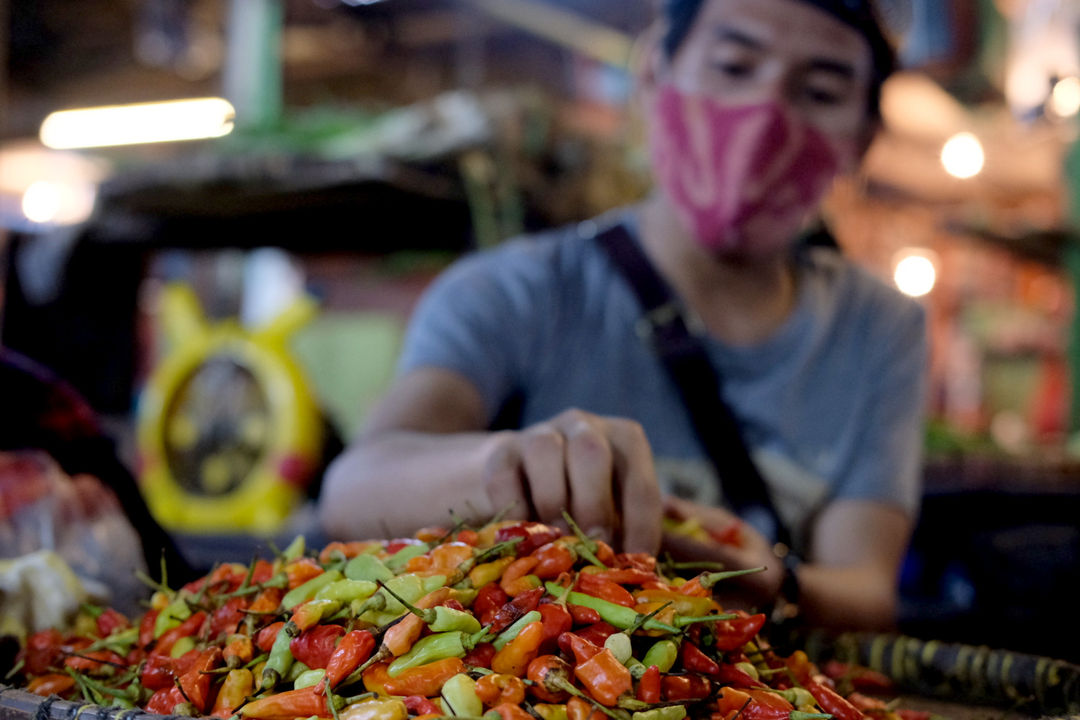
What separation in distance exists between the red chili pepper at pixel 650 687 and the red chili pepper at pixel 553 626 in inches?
3.7

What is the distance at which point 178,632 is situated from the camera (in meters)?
1.00

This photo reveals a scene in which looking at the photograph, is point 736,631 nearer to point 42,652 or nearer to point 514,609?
point 514,609

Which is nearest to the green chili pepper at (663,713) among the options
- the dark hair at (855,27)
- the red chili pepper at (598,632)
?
the red chili pepper at (598,632)

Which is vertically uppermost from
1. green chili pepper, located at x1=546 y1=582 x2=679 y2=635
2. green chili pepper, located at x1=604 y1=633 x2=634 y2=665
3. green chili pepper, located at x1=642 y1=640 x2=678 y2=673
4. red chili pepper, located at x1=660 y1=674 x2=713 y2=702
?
green chili pepper, located at x1=546 y1=582 x2=679 y2=635

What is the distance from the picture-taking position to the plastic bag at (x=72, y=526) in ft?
4.33

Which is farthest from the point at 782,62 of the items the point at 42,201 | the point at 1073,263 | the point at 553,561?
A: the point at 42,201

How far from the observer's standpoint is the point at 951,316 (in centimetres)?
920

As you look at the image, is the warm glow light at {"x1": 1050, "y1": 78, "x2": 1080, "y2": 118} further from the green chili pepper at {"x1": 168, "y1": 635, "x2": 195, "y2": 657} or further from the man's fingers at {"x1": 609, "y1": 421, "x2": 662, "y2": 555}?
the green chili pepper at {"x1": 168, "y1": 635, "x2": 195, "y2": 657}

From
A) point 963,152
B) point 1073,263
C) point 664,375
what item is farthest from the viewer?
point 963,152

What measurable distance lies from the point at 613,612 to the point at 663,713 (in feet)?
0.45

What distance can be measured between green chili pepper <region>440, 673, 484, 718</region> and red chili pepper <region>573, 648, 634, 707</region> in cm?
9

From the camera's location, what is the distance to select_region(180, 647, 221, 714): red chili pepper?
846 millimetres

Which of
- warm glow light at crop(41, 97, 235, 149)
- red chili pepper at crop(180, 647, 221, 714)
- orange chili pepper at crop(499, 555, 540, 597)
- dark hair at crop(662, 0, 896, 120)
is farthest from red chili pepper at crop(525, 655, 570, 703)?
warm glow light at crop(41, 97, 235, 149)

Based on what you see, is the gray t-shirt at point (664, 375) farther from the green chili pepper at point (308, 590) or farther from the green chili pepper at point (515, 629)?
the green chili pepper at point (515, 629)
